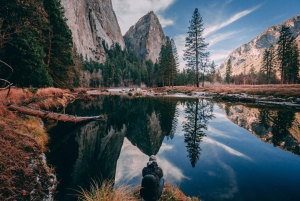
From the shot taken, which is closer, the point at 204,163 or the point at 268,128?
the point at 204,163

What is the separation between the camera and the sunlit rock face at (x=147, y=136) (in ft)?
25.0

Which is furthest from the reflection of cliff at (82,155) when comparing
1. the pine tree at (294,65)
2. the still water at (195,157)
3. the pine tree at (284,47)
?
the pine tree at (294,65)

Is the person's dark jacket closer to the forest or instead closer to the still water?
the still water

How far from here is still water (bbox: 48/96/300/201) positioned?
174 inches

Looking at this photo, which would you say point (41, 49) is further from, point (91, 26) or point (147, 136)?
point (91, 26)

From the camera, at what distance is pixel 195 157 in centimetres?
647

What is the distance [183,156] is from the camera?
6617 mm

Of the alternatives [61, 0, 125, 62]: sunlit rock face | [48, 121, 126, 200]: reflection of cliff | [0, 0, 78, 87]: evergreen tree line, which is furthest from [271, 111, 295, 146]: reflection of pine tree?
[61, 0, 125, 62]: sunlit rock face

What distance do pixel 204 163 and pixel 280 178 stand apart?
7.42 feet

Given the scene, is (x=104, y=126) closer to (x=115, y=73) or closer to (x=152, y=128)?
(x=152, y=128)

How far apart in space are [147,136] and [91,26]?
151 metres

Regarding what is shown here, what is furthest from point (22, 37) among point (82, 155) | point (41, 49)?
point (82, 155)

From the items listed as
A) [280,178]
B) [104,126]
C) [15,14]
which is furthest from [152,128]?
[15,14]

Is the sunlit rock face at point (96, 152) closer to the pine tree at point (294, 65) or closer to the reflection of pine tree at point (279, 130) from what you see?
the reflection of pine tree at point (279, 130)
